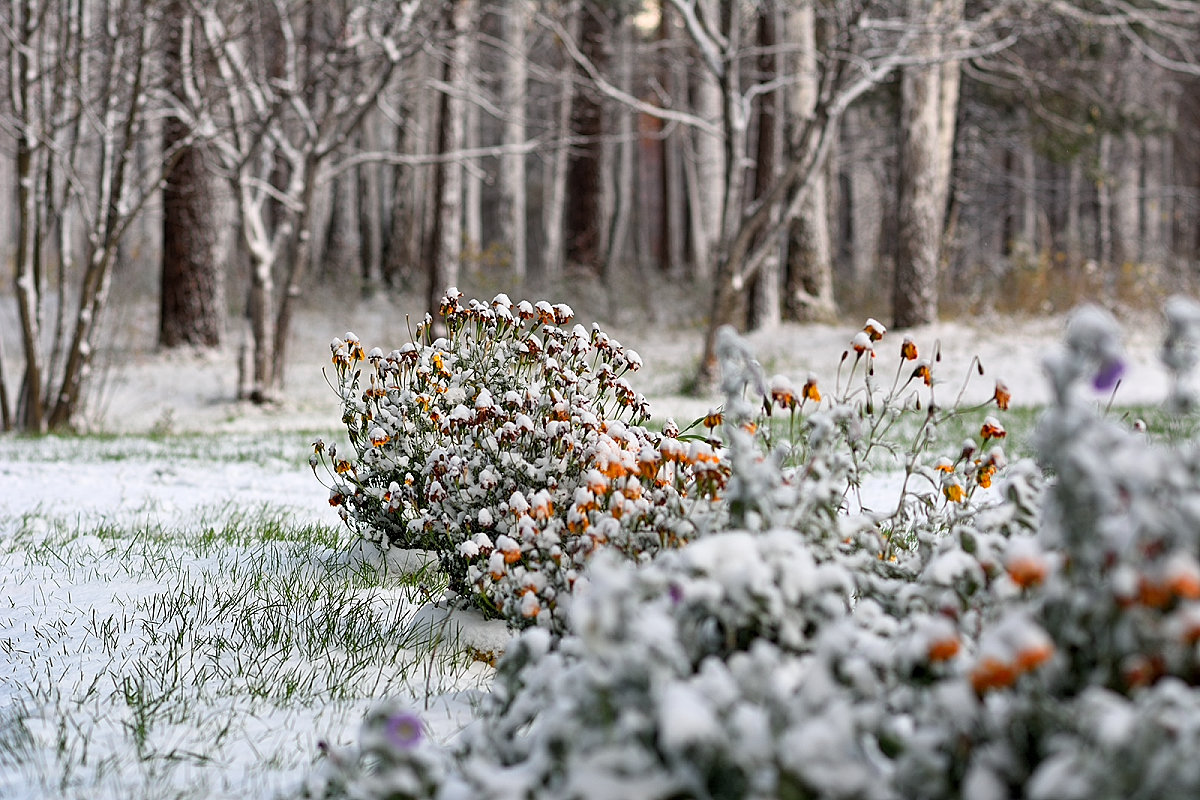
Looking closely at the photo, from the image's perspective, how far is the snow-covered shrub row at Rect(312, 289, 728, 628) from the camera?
2.24 m

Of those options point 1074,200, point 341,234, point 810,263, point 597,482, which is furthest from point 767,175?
point 1074,200

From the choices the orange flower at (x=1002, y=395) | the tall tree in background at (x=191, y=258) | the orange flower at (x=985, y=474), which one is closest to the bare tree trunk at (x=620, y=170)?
the tall tree in background at (x=191, y=258)

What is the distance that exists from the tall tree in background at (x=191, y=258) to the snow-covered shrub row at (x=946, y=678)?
10569 millimetres

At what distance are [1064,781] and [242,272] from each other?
64.2 feet

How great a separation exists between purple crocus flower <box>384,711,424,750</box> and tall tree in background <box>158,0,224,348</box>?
10.5 meters

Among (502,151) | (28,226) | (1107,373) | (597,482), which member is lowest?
(597,482)

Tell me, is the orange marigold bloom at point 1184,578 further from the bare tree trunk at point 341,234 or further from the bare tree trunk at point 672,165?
the bare tree trunk at point 672,165

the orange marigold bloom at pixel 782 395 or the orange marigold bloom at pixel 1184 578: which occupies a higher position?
the orange marigold bloom at pixel 782 395

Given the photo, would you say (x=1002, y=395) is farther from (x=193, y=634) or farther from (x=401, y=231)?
(x=401, y=231)

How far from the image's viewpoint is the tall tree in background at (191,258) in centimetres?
1101

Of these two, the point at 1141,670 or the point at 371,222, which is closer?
the point at 1141,670

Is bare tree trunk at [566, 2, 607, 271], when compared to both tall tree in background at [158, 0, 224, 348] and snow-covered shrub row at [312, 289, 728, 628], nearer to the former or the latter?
tall tree in background at [158, 0, 224, 348]

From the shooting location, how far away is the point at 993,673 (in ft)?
3.50

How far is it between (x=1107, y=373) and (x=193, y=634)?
226 cm
